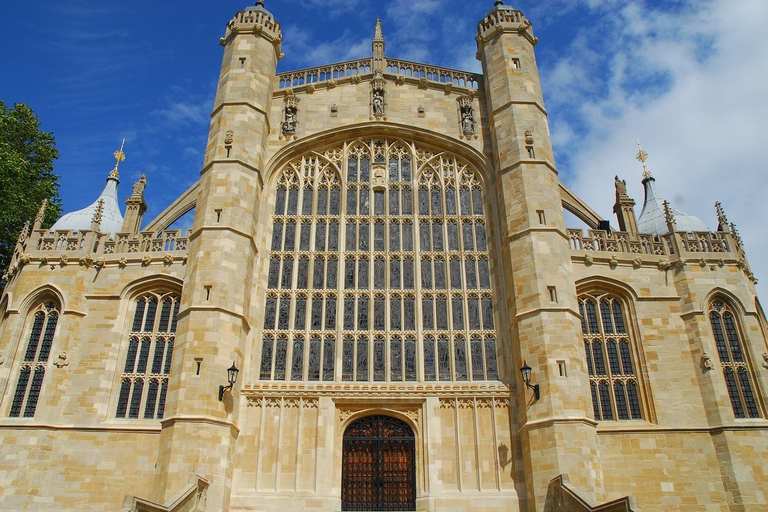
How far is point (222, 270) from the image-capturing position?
1709 centimetres

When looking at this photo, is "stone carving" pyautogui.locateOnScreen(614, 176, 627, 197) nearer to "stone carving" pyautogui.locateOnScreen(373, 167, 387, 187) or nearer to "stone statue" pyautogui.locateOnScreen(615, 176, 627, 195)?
"stone statue" pyautogui.locateOnScreen(615, 176, 627, 195)

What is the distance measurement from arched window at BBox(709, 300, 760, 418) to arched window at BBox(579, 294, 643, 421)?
98.0 inches

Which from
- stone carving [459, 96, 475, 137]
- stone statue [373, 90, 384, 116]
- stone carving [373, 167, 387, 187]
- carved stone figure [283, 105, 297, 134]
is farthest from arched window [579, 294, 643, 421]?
carved stone figure [283, 105, 297, 134]

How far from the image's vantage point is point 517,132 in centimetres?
1959

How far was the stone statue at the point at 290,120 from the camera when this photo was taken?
20.8m

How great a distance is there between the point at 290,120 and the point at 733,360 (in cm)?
1536

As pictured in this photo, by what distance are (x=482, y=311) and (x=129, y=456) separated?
1032cm

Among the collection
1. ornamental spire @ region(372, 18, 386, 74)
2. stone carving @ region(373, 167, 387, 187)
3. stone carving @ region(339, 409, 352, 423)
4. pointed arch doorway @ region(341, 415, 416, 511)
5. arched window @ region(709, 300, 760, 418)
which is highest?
ornamental spire @ region(372, 18, 386, 74)

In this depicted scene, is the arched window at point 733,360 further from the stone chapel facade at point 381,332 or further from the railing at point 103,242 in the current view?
the railing at point 103,242

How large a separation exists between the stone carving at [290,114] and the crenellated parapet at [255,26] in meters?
2.25

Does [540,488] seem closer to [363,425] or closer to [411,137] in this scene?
[363,425]

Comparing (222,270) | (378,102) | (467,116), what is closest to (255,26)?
(378,102)

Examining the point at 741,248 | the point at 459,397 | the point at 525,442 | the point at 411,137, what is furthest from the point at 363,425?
the point at 741,248

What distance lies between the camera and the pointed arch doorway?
15.9 metres
